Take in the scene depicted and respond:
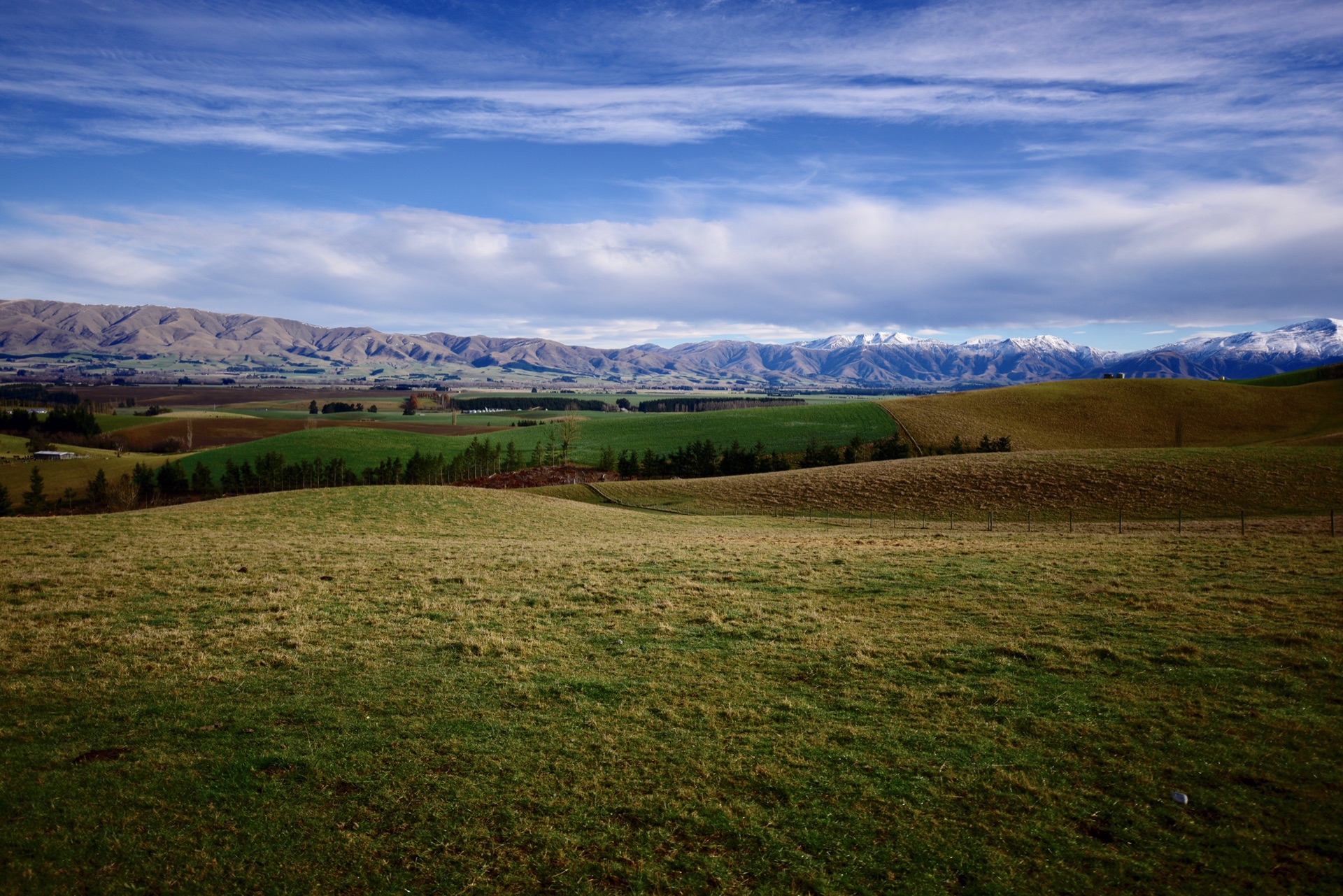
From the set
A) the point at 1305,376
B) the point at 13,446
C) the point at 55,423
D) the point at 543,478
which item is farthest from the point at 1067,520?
the point at 55,423

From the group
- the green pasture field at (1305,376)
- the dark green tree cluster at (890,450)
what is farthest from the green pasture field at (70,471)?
the green pasture field at (1305,376)

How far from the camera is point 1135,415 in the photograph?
105 meters

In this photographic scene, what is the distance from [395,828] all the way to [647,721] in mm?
4431

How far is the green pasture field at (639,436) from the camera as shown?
112 m

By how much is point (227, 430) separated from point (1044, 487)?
159568mm

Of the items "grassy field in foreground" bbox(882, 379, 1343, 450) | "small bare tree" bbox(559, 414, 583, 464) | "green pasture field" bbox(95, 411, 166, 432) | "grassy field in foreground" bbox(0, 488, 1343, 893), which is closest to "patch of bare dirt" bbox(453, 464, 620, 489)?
"small bare tree" bbox(559, 414, 583, 464)

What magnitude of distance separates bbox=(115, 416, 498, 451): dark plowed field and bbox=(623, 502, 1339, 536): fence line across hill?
112m

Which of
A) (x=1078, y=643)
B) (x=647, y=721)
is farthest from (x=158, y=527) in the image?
(x=1078, y=643)

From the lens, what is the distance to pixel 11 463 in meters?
103

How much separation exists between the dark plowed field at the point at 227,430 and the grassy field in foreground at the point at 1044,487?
9927cm

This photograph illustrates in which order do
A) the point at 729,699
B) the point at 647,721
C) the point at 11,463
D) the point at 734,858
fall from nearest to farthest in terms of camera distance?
the point at 734,858, the point at 647,721, the point at 729,699, the point at 11,463

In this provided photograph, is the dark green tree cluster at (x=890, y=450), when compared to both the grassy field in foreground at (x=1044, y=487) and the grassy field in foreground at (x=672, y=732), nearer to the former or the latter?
the grassy field in foreground at (x=1044, y=487)

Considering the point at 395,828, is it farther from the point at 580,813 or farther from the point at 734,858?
the point at 734,858

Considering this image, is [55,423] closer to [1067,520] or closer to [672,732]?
[672,732]
